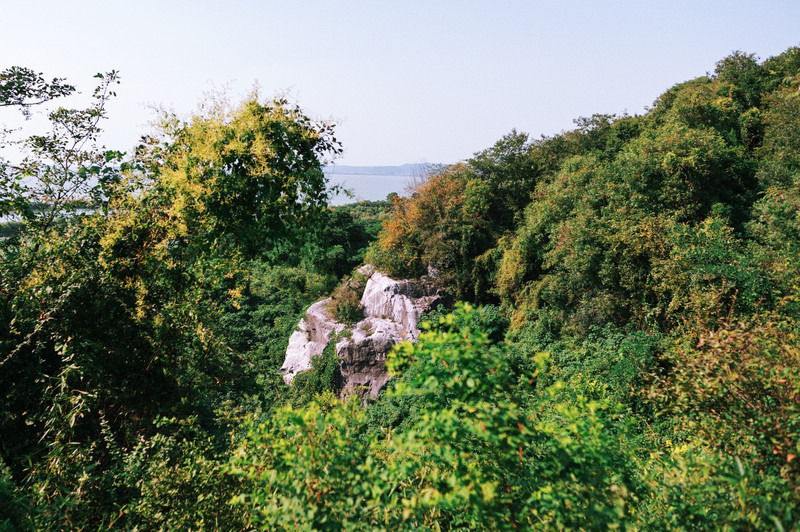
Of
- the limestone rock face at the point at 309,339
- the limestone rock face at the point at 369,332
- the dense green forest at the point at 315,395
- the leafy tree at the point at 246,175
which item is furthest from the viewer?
the limestone rock face at the point at 309,339

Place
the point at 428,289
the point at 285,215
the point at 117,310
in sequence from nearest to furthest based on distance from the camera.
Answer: the point at 117,310
the point at 285,215
the point at 428,289

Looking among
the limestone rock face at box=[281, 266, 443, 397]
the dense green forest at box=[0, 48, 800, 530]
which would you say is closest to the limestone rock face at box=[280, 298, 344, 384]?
the limestone rock face at box=[281, 266, 443, 397]

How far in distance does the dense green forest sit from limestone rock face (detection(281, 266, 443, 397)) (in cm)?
372

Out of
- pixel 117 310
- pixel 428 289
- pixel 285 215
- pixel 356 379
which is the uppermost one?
pixel 285 215

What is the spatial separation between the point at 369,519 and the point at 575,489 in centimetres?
Result: 134

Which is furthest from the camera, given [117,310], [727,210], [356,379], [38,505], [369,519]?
[356,379]

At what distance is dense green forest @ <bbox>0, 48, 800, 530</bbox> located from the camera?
2248mm

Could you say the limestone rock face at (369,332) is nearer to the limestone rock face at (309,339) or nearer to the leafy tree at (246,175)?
the limestone rock face at (309,339)

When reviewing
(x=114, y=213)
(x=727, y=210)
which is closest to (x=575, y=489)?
(x=114, y=213)

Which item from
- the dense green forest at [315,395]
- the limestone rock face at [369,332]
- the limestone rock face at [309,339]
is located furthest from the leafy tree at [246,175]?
the limestone rock face at [309,339]

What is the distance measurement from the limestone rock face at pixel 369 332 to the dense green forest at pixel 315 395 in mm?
3716

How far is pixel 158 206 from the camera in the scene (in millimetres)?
4672

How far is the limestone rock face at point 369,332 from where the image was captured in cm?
1414

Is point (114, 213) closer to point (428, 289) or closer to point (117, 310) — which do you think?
point (117, 310)
